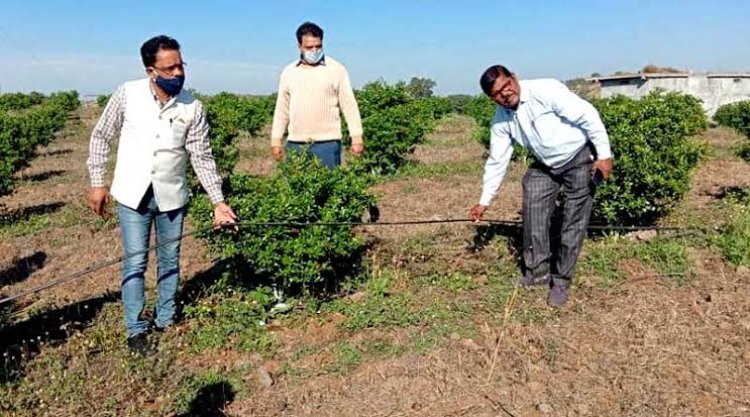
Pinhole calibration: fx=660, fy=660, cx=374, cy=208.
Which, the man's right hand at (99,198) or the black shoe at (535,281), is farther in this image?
the black shoe at (535,281)

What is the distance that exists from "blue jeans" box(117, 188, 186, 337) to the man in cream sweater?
4.31 feet

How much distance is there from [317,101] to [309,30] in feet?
1.71

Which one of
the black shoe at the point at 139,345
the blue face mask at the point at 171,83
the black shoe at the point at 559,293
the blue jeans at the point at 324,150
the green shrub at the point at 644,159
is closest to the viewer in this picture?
the blue face mask at the point at 171,83

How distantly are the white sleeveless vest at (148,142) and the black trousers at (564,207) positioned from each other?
2.32m

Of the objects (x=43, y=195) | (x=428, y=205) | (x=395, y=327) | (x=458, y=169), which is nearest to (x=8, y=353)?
(x=395, y=327)

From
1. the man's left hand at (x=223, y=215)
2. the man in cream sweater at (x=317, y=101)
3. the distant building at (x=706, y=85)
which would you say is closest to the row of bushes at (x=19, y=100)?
the distant building at (x=706, y=85)

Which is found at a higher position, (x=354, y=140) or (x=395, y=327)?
(x=354, y=140)

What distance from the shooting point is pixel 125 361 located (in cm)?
377

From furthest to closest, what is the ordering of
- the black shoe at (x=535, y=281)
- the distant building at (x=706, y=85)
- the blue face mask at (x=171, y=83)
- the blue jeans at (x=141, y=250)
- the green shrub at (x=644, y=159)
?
1. the distant building at (x=706, y=85)
2. the green shrub at (x=644, y=159)
3. the black shoe at (x=535, y=281)
4. the blue jeans at (x=141, y=250)
5. the blue face mask at (x=171, y=83)

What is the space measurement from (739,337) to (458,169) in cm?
811

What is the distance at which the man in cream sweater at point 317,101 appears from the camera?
495cm

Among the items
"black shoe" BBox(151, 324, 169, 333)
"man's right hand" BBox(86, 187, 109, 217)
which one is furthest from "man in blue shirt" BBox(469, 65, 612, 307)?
"man's right hand" BBox(86, 187, 109, 217)

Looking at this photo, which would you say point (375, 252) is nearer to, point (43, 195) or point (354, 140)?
point (354, 140)

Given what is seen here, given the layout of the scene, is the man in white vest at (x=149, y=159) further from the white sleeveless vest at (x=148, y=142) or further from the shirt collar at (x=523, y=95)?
the shirt collar at (x=523, y=95)
